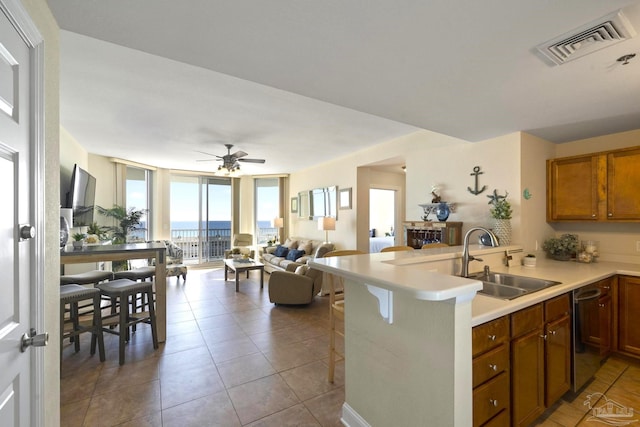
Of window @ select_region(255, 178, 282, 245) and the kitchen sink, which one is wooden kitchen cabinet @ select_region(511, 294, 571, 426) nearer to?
the kitchen sink

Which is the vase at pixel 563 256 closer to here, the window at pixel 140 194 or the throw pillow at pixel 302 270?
the throw pillow at pixel 302 270

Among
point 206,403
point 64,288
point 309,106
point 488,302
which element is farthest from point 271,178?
point 488,302

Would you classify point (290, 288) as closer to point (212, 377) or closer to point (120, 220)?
point (212, 377)

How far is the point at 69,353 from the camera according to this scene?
2732mm

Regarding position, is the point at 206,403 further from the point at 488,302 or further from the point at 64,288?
the point at 488,302

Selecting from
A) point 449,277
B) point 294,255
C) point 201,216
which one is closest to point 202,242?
point 201,216

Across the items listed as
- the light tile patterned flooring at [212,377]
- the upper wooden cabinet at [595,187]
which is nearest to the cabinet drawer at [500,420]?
the light tile patterned flooring at [212,377]

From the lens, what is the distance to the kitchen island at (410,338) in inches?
46.2

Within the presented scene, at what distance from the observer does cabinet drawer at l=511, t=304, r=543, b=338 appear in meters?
1.55

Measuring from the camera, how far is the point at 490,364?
139 centimetres

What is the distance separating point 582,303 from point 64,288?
4488 millimetres

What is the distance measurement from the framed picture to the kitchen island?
3627 millimetres

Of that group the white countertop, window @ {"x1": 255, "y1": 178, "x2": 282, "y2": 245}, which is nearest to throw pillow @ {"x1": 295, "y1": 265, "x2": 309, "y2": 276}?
the white countertop

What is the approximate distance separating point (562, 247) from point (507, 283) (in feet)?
4.80
